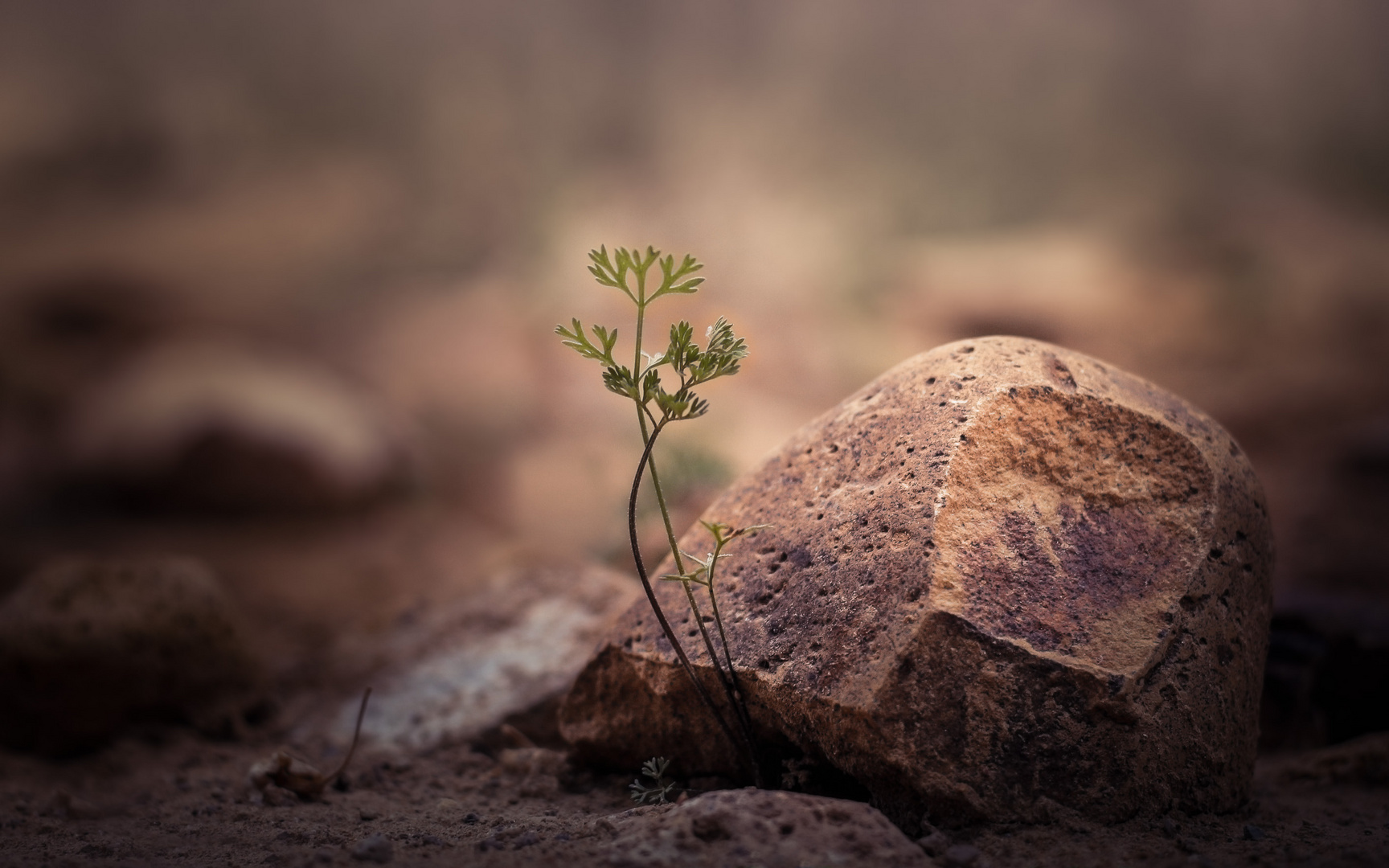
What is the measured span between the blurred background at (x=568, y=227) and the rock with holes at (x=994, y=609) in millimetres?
3485

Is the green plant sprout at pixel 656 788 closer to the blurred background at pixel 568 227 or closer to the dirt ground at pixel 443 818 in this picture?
the dirt ground at pixel 443 818

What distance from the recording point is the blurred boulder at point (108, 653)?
340 cm

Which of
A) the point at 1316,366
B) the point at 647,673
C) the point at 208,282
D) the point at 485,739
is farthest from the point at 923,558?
the point at 208,282

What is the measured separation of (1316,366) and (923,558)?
7771 millimetres

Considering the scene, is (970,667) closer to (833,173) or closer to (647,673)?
(647,673)

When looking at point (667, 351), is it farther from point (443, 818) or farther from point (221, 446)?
point (221, 446)

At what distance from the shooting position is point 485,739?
333cm

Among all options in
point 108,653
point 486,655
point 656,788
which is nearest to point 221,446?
point 108,653

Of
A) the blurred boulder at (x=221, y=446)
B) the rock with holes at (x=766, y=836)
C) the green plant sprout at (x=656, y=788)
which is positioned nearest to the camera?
the rock with holes at (x=766, y=836)

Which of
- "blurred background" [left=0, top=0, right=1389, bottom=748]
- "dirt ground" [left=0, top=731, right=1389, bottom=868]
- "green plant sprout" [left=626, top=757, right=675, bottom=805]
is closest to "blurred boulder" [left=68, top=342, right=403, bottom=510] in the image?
"blurred background" [left=0, top=0, right=1389, bottom=748]

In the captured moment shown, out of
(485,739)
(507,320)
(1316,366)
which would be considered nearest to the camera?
(485,739)

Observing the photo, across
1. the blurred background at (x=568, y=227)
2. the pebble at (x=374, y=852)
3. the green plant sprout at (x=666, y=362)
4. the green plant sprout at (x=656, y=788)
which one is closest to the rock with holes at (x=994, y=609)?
the green plant sprout at (x=656, y=788)

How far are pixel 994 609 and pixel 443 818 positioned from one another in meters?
1.67

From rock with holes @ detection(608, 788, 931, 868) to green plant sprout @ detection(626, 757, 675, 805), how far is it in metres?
0.33
